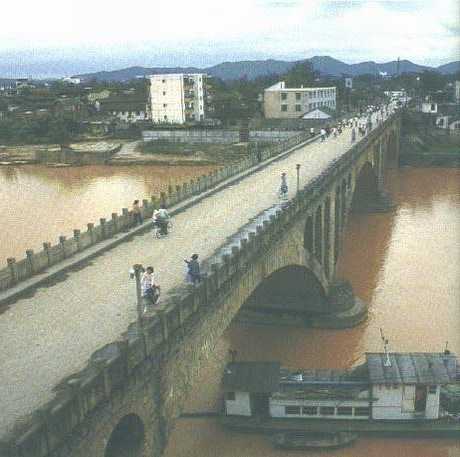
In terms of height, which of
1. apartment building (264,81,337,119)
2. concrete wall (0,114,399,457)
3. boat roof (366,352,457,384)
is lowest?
boat roof (366,352,457,384)

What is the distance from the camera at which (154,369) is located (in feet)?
41.3

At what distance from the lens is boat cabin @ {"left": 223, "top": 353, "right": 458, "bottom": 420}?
20.3 m

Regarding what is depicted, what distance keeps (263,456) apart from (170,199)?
39.0ft

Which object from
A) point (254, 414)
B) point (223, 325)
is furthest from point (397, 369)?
point (223, 325)

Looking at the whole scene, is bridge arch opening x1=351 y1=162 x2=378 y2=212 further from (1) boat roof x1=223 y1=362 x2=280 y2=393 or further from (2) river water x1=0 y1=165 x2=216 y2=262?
(1) boat roof x1=223 y1=362 x2=280 y2=393

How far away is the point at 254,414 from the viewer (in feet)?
70.1

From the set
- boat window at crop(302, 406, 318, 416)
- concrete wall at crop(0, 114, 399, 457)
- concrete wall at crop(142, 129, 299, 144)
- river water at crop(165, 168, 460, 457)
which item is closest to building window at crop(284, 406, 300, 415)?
boat window at crop(302, 406, 318, 416)

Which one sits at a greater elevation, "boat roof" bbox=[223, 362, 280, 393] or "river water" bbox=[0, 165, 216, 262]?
"river water" bbox=[0, 165, 216, 262]

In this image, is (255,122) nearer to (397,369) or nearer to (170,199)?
(170,199)

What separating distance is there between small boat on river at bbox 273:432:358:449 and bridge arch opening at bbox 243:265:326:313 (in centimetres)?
943

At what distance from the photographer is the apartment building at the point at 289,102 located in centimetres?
9925

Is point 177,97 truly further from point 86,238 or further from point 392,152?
point 86,238

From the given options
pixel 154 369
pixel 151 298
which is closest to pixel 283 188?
pixel 151 298

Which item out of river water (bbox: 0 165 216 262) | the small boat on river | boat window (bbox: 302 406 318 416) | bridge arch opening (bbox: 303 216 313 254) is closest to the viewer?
the small boat on river
